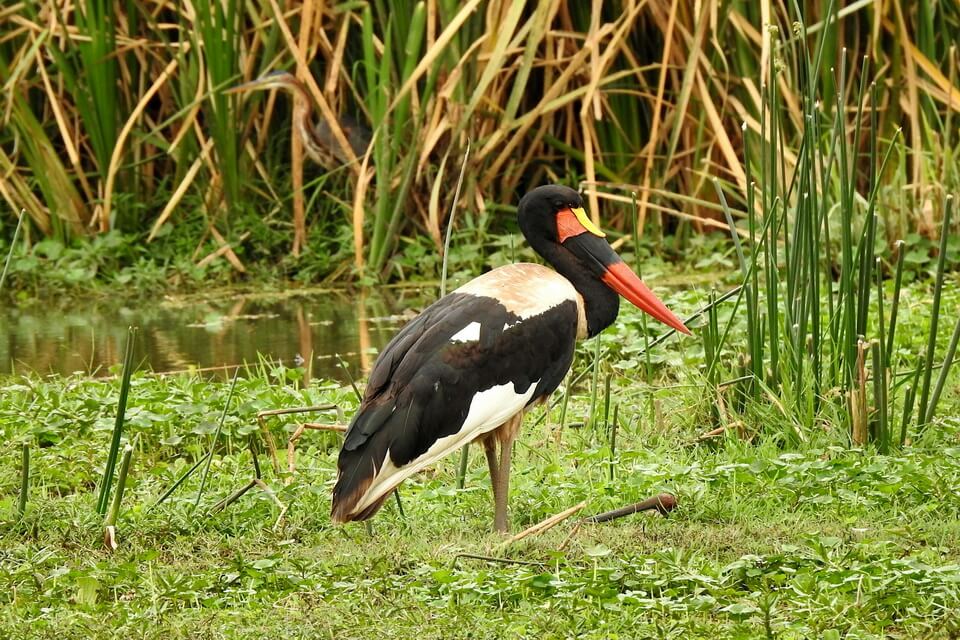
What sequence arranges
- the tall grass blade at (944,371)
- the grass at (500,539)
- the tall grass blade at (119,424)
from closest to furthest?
the grass at (500,539) → the tall grass blade at (119,424) → the tall grass blade at (944,371)

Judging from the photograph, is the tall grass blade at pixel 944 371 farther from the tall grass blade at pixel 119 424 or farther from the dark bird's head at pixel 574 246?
the tall grass blade at pixel 119 424

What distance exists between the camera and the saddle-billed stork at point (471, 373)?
3.66 metres

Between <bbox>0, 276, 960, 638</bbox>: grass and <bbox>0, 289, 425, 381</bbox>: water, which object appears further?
<bbox>0, 289, 425, 381</bbox>: water

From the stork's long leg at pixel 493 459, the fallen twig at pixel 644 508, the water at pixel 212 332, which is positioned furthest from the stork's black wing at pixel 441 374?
the water at pixel 212 332

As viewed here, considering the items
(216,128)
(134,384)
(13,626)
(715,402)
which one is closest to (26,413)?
(134,384)

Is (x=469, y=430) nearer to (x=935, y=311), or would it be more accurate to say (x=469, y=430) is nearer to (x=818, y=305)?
(x=818, y=305)

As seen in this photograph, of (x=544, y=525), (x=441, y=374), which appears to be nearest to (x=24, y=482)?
(x=441, y=374)

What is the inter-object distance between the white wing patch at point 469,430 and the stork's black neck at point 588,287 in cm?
39

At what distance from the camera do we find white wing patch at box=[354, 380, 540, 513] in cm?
363

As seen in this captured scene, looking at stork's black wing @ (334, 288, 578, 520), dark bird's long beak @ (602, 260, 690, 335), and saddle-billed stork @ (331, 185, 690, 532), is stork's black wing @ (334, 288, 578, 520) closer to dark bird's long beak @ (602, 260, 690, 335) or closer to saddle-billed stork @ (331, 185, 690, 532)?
saddle-billed stork @ (331, 185, 690, 532)

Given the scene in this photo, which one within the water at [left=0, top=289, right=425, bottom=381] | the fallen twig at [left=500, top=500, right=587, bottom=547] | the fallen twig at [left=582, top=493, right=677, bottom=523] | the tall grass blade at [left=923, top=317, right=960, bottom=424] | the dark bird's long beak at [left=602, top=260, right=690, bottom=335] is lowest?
the water at [left=0, top=289, right=425, bottom=381]

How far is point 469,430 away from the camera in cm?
381

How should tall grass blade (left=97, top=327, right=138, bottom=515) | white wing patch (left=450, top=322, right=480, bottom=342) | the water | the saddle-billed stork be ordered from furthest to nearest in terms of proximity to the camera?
1. the water
2. white wing patch (left=450, top=322, right=480, bottom=342)
3. the saddle-billed stork
4. tall grass blade (left=97, top=327, right=138, bottom=515)

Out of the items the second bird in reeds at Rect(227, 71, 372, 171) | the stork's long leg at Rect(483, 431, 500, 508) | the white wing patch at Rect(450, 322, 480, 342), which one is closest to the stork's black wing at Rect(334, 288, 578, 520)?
the white wing patch at Rect(450, 322, 480, 342)
